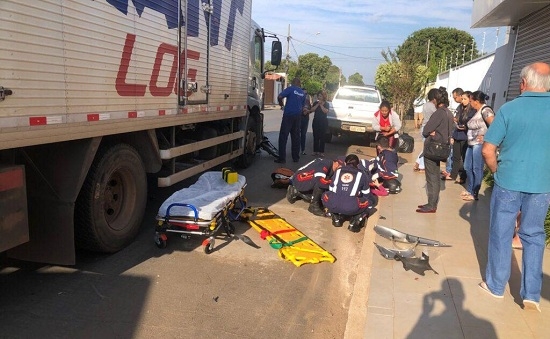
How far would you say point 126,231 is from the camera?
4797 millimetres

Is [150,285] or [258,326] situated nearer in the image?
[258,326]

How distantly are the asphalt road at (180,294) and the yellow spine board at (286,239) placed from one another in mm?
82

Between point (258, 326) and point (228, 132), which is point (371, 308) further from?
point (228, 132)

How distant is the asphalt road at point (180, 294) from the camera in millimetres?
3352

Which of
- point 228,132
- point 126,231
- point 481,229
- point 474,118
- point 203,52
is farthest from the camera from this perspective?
point 228,132

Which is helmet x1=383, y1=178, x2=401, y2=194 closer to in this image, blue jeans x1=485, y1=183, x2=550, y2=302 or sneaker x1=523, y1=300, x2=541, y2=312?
blue jeans x1=485, y1=183, x2=550, y2=302

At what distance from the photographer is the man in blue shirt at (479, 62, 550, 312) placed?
3369 millimetres

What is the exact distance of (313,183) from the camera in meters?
6.72

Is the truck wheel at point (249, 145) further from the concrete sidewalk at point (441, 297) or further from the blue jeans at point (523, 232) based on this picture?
the blue jeans at point (523, 232)

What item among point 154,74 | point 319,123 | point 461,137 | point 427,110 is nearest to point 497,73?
point 427,110

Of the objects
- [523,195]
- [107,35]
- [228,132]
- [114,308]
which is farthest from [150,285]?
[228,132]

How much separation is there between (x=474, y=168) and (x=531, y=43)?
4.02 meters

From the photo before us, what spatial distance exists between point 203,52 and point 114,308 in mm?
3905

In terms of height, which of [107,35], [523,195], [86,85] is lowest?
[523,195]
